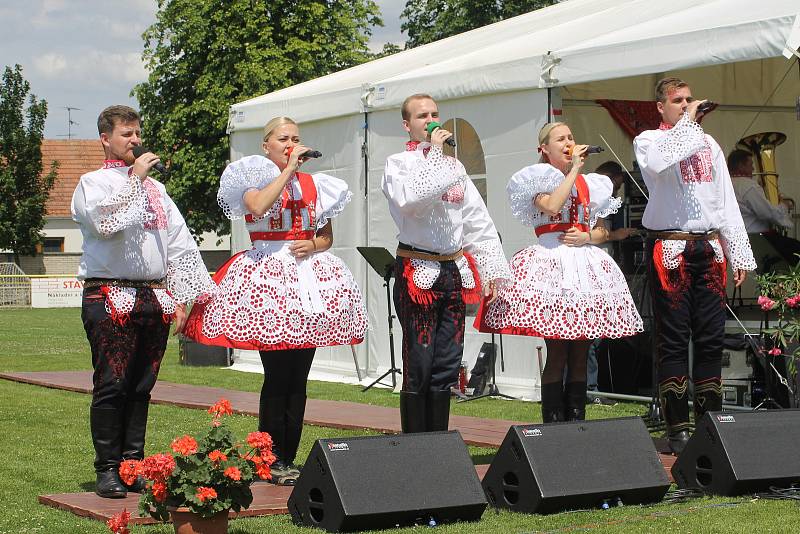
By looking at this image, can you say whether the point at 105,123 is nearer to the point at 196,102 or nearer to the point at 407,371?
the point at 407,371

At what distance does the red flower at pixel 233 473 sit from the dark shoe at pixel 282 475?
4.03 feet

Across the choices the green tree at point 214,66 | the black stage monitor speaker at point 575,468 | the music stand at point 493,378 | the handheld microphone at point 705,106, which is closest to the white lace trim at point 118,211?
the black stage monitor speaker at point 575,468

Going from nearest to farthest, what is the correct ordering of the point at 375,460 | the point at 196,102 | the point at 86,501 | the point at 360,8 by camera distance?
the point at 375,460
the point at 86,501
the point at 196,102
the point at 360,8

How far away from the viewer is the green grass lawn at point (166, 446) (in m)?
5.02

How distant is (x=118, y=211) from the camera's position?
18.2 ft

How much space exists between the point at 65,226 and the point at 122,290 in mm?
49292

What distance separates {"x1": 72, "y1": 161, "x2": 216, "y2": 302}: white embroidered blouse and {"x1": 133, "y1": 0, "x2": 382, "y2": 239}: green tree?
2229cm

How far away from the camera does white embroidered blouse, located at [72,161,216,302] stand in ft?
18.2

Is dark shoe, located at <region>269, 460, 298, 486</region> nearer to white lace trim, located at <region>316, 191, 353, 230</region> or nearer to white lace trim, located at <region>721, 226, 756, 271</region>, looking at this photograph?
white lace trim, located at <region>316, 191, 353, 230</region>

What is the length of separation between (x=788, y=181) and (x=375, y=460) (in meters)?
7.98

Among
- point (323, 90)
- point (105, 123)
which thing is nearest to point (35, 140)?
point (323, 90)

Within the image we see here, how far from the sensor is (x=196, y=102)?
94.3 feet

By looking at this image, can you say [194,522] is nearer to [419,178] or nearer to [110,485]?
[110,485]

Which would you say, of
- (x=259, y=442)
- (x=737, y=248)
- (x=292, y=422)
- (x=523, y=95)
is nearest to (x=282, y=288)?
(x=292, y=422)
